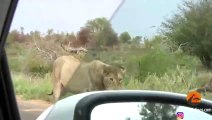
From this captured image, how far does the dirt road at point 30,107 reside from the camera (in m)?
1.67

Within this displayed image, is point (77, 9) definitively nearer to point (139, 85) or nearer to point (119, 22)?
point (119, 22)

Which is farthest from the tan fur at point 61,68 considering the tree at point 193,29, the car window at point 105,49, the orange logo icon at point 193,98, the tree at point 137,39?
the orange logo icon at point 193,98

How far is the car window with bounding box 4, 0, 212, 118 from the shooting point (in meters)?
1.62

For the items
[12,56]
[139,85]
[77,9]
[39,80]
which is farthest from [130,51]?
[12,56]

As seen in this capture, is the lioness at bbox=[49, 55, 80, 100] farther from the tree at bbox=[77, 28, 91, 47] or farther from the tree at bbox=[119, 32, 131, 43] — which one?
the tree at bbox=[119, 32, 131, 43]

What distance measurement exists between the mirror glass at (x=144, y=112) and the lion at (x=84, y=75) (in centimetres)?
31

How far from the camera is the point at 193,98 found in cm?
146

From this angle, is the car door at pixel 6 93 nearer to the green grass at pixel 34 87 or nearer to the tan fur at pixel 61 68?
the green grass at pixel 34 87

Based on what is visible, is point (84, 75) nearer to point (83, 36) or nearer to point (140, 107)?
point (83, 36)

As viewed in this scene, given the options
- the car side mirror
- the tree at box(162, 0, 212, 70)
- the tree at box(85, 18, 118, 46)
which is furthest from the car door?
the tree at box(162, 0, 212, 70)

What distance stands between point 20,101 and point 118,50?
18.7 inches

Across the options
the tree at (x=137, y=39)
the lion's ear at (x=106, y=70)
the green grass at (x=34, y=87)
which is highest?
the tree at (x=137, y=39)

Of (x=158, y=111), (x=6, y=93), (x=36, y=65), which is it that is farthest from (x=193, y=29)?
(x=6, y=93)

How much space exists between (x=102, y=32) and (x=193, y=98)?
487 mm
